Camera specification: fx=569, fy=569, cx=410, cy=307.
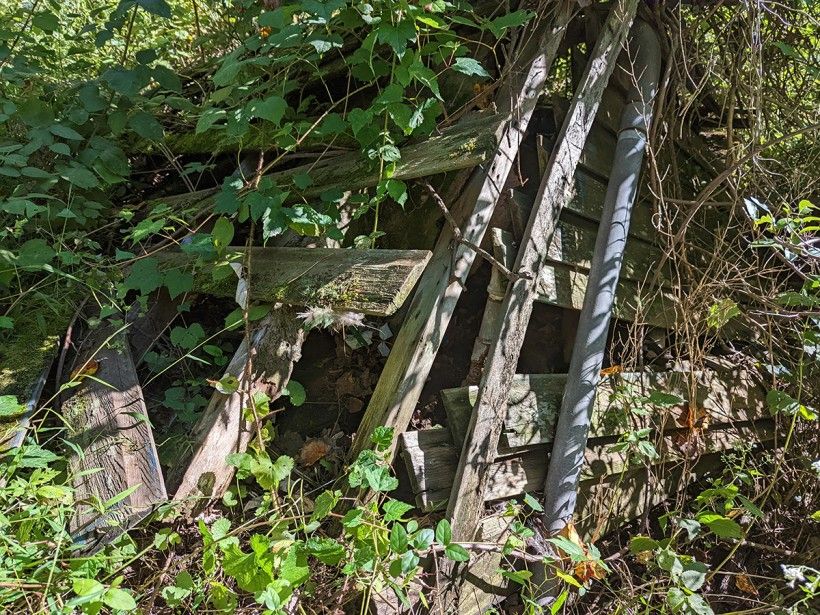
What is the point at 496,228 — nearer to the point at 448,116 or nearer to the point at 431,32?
the point at 448,116

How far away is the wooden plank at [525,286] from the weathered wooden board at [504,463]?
0.06m

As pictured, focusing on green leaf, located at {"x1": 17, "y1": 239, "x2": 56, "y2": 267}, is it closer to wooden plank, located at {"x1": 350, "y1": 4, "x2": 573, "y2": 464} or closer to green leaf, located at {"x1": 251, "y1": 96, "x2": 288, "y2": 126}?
green leaf, located at {"x1": 251, "y1": 96, "x2": 288, "y2": 126}

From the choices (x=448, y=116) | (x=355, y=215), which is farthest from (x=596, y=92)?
(x=355, y=215)

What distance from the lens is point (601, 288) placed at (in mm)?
2256

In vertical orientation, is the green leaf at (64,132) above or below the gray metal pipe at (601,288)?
above

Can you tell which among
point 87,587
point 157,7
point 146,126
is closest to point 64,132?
point 146,126

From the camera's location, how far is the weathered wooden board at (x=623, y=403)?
2.03m

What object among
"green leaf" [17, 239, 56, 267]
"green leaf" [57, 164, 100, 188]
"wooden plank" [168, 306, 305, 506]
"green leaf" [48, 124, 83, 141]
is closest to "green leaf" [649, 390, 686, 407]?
"wooden plank" [168, 306, 305, 506]

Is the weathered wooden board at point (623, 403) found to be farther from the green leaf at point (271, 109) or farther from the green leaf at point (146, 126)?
the green leaf at point (146, 126)

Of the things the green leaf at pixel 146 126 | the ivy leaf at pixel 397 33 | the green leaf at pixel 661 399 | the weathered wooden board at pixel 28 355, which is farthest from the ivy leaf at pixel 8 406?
the green leaf at pixel 661 399

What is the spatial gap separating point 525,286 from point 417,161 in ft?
2.06

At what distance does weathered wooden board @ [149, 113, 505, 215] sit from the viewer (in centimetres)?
206

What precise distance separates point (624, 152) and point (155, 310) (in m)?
2.14

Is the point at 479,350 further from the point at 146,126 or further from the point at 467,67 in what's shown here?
the point at 146,126
